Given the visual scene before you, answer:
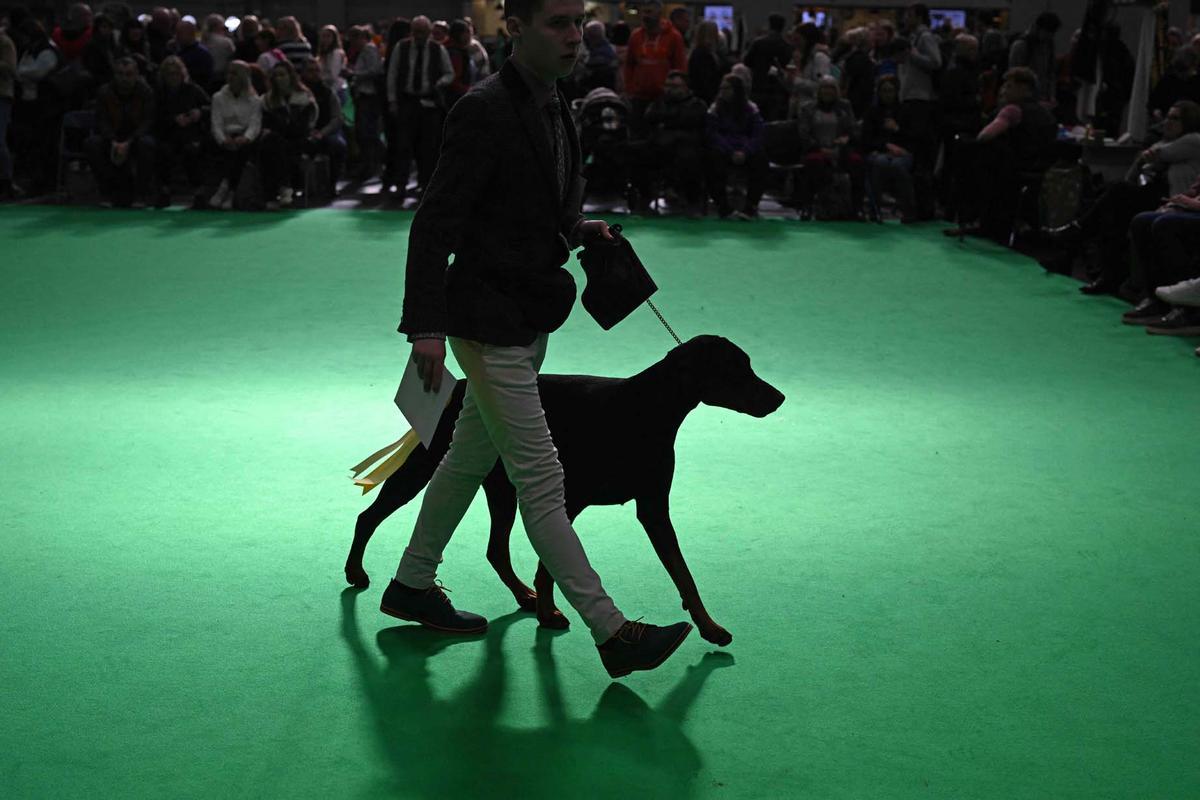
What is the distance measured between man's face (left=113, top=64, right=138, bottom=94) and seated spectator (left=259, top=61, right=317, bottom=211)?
1.25m

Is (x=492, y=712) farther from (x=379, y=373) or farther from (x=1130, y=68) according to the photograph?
(x=1130, y=68)

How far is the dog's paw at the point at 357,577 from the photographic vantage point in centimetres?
409

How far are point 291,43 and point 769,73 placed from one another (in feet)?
17.0

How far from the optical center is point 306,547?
446 centimetres

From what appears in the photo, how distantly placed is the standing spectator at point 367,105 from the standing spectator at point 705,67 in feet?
11.3

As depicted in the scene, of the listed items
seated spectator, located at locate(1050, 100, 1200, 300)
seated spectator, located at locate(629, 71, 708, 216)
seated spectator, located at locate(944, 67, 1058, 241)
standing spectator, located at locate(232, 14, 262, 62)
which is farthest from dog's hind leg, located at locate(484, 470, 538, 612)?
standing spectator, located at locate(232, 14, 262, 62)

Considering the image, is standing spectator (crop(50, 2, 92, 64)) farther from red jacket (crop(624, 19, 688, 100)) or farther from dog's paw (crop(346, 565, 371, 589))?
dog's paw (crop(346, 565, 371, 589))

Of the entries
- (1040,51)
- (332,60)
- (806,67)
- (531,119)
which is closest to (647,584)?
(531,119)

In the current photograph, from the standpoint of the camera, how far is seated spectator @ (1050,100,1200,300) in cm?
935

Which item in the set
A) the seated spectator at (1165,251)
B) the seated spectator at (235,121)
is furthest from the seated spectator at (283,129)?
the seated spectator at (1165,251)

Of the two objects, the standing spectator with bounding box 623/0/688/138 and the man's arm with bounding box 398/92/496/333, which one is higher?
the man's arm with bounding box 398/92/496/333

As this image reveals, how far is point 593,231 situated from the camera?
348cm

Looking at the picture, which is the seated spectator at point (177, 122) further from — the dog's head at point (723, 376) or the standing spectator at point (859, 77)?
the dog's head at point (723, 376)

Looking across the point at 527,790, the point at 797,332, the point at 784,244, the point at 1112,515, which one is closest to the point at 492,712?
the point at 527,790
